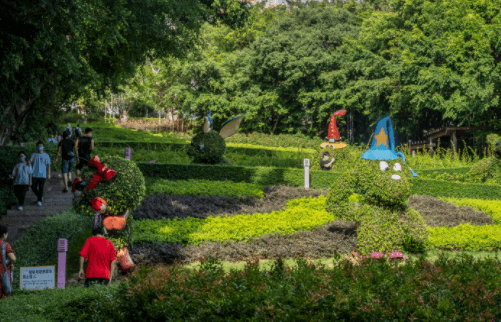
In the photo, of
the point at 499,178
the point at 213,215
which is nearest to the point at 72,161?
the point at 213,215

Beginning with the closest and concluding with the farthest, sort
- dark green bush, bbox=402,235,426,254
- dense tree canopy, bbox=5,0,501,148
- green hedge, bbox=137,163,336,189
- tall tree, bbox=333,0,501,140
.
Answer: dark green bush, bbox=402,235,426,254
dense tree canopy, bbox=5,0,501,148
green hedge, bbox=137,163,336,189
tall tree, bbox=333,0,501,140

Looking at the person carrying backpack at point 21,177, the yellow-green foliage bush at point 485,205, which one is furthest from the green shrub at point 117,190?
the yellow-green foliage bush at point 485,205

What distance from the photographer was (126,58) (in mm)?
17625

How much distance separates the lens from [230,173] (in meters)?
14.7

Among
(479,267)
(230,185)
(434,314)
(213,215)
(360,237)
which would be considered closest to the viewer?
(434,314)

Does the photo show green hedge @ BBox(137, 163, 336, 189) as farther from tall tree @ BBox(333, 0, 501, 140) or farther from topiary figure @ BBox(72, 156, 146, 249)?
A: tall tree @ BBox(333, 0, 501, 140)

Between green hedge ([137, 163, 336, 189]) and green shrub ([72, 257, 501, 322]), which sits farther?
green hedge ([137, 163, 336, 189])

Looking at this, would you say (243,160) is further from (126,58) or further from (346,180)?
(346,180)

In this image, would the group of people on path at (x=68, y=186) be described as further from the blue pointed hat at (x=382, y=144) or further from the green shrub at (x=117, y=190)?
the blue pointed hat at (x=382, y=144)

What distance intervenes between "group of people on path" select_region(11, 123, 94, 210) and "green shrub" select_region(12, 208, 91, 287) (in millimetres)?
1329

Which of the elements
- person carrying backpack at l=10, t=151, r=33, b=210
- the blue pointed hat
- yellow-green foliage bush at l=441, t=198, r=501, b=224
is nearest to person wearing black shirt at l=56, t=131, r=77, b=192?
person carrying backpack at l=10, t=151, r=33, b=210

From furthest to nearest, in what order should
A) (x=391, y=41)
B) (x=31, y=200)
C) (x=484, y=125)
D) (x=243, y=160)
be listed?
1. (x=391, y=41)
2. (x=484, y=125)
3. (x=243, y=160)
4. (x=31, y=200)

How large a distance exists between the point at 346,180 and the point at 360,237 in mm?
1055

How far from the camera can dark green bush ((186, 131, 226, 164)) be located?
1491 centimetres
